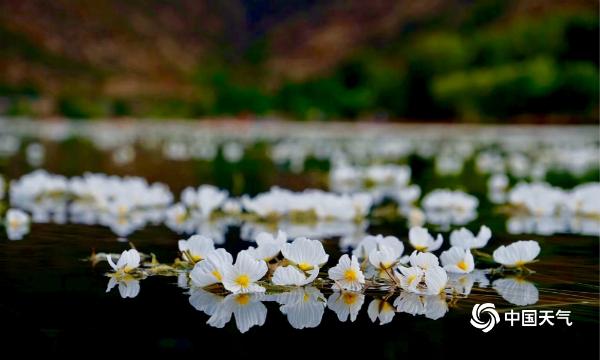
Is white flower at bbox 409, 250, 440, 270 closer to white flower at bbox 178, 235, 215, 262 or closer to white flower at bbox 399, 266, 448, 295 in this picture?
white flower at bbox 399, 266, 448, 295

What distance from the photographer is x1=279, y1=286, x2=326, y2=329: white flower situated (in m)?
2.41

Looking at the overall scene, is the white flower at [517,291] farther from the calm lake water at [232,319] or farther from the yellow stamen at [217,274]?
the yellow stamen at [217,274]

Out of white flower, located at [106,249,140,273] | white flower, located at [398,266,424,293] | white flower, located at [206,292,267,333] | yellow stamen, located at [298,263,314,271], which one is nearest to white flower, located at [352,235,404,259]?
white flower, located at [398,266,424,293]

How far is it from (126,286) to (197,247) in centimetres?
24

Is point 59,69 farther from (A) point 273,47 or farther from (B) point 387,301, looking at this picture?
(B) point 387,301

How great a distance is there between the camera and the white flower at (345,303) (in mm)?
2516

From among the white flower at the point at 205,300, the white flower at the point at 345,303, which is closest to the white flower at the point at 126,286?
the white flower at the point at 205,300

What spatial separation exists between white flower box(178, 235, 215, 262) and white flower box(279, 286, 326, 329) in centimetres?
30

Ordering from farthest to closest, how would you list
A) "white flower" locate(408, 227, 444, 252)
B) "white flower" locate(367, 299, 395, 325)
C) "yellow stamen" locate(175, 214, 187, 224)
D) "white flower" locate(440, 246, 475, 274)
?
"yellow stamen" locate(175, 214, 187, 224) → "white flower" locate(408, 227, 444, 252) → "white flower" locate(440, 246, 475, 274) → "white flower" locate(367, 299, 395, 325)

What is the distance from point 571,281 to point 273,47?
520 feet

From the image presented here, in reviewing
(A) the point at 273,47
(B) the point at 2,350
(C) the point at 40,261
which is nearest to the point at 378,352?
(B) the point at 2,350

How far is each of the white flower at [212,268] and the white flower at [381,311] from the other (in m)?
0.38

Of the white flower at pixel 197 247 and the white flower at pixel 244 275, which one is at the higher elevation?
the white flower at pixel 197 247

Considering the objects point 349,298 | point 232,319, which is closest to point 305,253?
point 349,298
